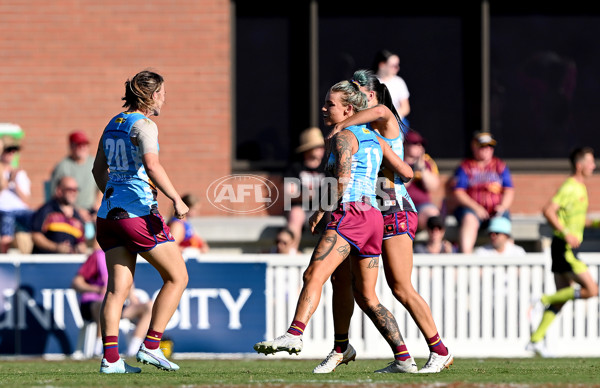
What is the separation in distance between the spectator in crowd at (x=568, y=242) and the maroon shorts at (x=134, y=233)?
5310mm

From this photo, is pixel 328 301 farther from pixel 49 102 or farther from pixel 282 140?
pixel 49 102

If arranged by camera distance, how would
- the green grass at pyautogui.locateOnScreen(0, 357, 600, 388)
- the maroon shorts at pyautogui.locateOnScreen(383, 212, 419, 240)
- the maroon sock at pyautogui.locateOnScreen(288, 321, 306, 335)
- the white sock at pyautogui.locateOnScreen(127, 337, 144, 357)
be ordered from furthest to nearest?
the white sock at pyautogui.locateOnScreen(127, 337, 144, 357) → the maroon shorts at pyautogui.locateOnScreen(383, 212, 419, 240) → the maroon sock at pyautogui.locateOnScreen(288, 321, 306, 335) → the green grass at pyautogui.locateOnScreen(0, 357, 600, 388)

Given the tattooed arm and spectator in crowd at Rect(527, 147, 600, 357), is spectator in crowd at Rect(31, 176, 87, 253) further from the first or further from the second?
the tattooed arm

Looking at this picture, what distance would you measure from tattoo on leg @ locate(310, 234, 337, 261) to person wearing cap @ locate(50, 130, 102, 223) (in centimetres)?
636

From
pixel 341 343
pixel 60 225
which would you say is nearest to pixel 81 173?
pixel 60 225

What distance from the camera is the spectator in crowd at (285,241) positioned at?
1270 centimetres

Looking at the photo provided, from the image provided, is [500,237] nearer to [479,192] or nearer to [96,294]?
[479,192]

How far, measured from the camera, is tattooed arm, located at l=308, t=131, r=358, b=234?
7.07m

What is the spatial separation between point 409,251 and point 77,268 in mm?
5601

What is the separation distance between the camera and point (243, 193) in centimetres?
1513

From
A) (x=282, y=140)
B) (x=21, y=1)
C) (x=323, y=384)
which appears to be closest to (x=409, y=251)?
(x=323, y=384)

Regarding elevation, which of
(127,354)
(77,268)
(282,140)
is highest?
(282,140)

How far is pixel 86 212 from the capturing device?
13148 millimetres

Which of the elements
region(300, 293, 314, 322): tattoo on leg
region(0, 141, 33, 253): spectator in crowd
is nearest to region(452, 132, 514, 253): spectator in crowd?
region(0, 141, 33, 253): spectator in crowd
